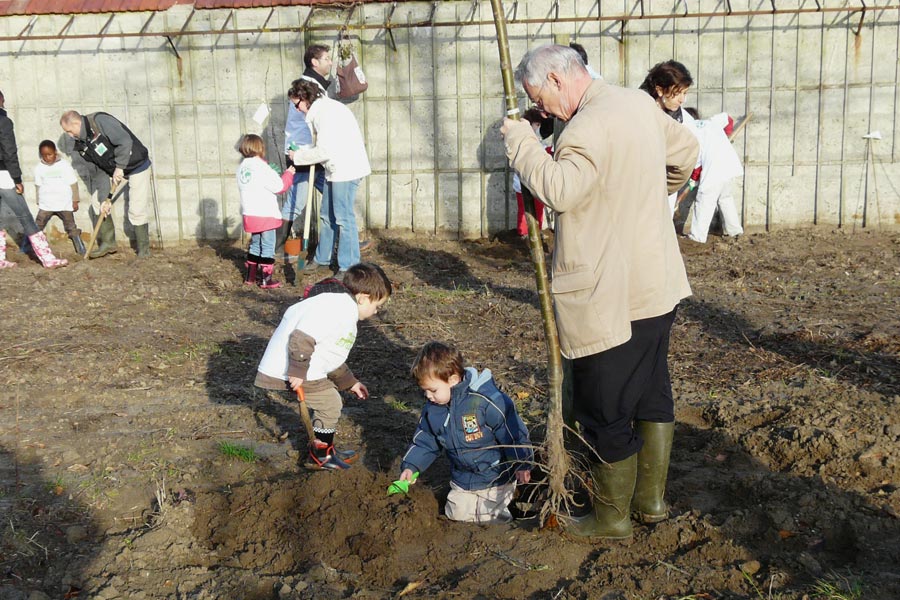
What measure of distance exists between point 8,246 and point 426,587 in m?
8.64

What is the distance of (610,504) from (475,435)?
0.72m

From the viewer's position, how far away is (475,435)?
4258 mm

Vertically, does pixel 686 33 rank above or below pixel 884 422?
above

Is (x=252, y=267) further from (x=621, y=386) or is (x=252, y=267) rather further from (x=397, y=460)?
(x=621, y=386)

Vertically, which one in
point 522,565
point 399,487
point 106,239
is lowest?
point 522,565

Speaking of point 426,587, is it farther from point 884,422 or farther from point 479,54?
point 479,54

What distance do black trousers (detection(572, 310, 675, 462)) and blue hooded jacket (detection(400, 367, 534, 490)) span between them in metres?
0.51

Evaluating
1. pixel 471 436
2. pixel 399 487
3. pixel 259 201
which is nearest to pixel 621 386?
pixel 471 436

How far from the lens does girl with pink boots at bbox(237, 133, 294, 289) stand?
8.48 metres

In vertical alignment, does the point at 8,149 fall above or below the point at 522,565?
above

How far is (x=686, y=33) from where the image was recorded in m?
9.73

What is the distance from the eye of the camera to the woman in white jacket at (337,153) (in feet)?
27.5

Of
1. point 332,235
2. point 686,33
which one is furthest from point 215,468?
point 686,33

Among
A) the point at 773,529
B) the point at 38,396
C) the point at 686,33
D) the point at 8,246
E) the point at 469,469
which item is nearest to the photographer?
the point at 773,529
